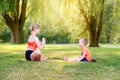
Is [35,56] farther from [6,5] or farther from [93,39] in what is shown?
[93,39]

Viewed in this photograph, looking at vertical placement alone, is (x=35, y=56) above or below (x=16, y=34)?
above

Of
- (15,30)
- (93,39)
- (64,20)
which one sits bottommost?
(93,39)

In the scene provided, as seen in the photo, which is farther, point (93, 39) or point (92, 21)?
point (93, 39)

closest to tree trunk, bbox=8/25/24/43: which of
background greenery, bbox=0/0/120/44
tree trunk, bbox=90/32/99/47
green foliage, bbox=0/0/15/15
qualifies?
background greenery, bbox=0/0/120/44

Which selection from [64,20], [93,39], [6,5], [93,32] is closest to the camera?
[6,5]

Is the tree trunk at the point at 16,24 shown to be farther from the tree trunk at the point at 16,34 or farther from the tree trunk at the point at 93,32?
the tree trunk at the point at 93,32

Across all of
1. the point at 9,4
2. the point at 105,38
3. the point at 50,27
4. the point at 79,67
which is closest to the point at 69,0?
the point at 9,4

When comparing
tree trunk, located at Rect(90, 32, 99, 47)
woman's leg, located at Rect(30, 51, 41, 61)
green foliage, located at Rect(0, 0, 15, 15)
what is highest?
green foliage, located at Rect(0, 0, 15, 15)

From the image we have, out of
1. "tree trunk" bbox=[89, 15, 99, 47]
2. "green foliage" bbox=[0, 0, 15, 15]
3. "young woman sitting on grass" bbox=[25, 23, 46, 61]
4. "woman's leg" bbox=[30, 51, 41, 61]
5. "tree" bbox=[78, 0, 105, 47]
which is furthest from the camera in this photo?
"tree trunk" bbox=[89, 15, 99, 47]

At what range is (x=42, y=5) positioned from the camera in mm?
23109

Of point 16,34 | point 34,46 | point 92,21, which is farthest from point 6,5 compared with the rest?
point 16,34

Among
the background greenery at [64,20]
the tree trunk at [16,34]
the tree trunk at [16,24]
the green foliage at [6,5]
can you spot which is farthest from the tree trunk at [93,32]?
the green foliage at [6,5]

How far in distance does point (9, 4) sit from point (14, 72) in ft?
21.5

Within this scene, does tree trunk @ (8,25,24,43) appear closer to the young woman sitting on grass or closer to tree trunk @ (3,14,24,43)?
tree trunk @ (3,14,24,43)
